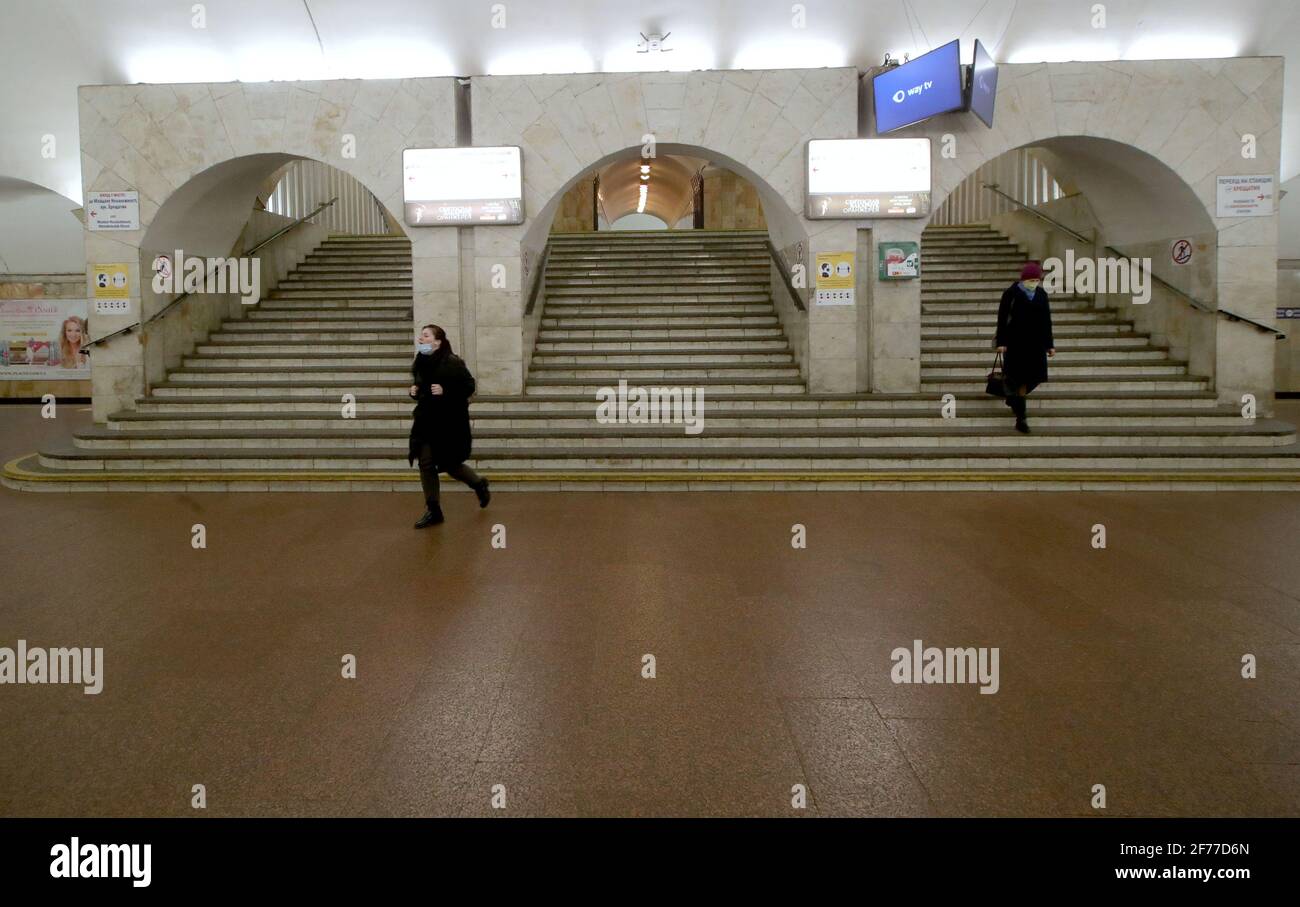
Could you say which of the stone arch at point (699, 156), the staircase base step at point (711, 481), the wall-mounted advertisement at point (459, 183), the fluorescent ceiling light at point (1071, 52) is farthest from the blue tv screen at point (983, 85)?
the wall-mounted advertisement at point (459, 183)

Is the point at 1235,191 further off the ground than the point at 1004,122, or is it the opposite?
the point at 1004,122

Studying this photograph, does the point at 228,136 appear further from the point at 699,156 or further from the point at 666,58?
the point at 699,156

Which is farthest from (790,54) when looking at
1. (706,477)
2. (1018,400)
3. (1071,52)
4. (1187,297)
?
(706,477)

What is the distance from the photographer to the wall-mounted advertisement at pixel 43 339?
15.3 m

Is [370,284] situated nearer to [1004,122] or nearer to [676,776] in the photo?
[1004,122]

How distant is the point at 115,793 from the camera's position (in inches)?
104

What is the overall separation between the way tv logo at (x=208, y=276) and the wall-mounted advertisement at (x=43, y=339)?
4963 mm

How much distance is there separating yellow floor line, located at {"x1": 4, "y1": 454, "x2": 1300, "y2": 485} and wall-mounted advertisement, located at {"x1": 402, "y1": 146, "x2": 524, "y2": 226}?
342 cm

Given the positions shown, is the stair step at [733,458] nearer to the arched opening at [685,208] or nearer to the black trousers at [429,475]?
the black trousers at [429,475]

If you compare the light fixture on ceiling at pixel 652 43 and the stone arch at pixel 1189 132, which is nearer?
the stone arch at pixel 1189 132

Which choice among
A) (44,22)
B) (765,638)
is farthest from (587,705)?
(44,22)

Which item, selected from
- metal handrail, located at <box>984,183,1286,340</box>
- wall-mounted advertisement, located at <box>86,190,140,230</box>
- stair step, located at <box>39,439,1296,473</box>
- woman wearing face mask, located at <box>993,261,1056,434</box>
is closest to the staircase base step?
stair step, located at <box>39,439,1296,473</box>

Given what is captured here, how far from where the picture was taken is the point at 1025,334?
827 cm

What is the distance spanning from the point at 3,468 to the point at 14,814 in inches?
310
